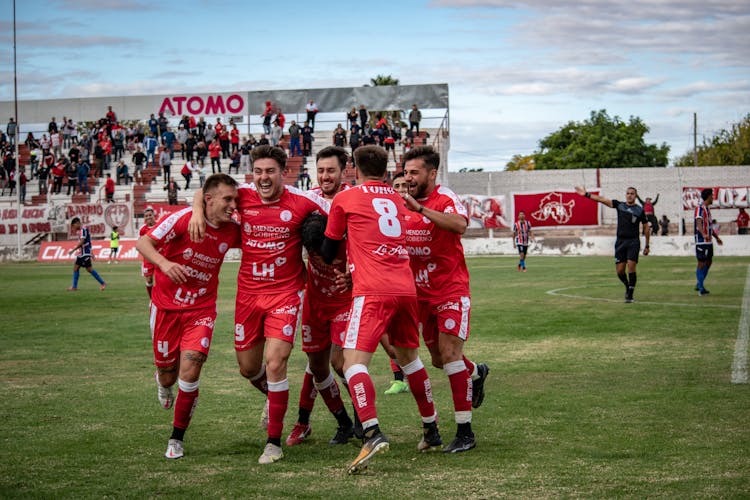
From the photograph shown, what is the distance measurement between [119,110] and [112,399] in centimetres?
5447

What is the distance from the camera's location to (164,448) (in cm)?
732

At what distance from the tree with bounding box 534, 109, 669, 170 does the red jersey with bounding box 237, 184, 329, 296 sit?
3613 inches

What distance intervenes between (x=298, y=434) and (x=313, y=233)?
1.75 m

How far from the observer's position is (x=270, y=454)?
22.4 ft

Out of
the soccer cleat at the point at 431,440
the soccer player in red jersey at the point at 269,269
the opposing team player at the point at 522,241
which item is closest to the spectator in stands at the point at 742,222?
the opposing team player at the point at 522,241

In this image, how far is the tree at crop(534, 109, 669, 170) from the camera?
321ft

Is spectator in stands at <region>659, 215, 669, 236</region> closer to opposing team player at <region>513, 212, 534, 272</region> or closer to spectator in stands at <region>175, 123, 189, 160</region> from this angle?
opposing team player at <region>513, 212, 534, 272</region>

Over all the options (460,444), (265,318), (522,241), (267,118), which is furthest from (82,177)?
(460,444)

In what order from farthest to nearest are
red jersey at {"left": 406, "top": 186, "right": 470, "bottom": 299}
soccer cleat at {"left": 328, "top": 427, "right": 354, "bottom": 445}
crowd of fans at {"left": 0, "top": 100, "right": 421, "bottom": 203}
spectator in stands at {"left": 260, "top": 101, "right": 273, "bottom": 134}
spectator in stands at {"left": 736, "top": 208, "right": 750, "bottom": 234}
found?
spectator in stands at {"left": 260, "top": 101, "right": 273, "bottom": 134}, spectator in stands at {"left": 736, "top": 208, "right": 750, "bottom": 234}, crowd of fans at {"left": 0, "top": 100, "right": 421, "bottom": 203}, soccer cleat at {"left": 328, "top": 427, "right": 354, "bottom": 445}, red jersey at {"left": 406, "top": 186, "right": 470, "bottom": 299}

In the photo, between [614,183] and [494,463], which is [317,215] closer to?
[494,463]

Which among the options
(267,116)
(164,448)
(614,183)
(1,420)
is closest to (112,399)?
(1,420)

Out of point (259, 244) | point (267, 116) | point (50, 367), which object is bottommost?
point (50, 367)

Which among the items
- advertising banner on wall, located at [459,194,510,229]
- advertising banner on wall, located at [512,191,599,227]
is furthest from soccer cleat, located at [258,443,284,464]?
advertising banner on wall, located at [459,194,510,229]

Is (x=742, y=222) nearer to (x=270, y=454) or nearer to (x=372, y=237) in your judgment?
(x=372, y=237)
